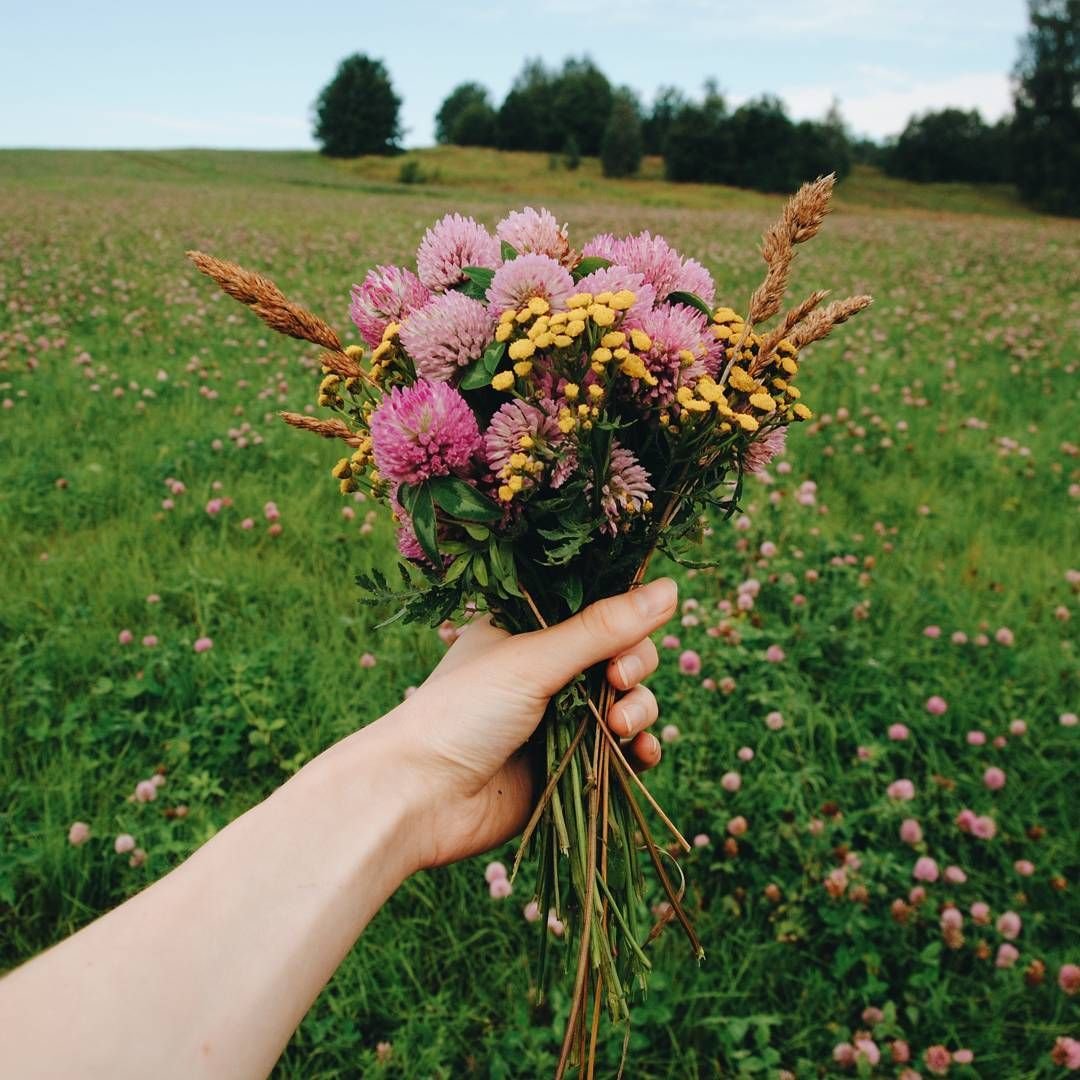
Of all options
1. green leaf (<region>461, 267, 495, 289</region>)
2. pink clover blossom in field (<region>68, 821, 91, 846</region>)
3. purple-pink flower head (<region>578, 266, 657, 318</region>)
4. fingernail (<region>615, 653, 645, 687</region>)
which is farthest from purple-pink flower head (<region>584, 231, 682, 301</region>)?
pink clover blossom in field (<region>68, 821, 91, 846</region>)

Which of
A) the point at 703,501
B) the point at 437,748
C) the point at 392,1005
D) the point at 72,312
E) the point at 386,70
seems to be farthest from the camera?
the point at 386,70

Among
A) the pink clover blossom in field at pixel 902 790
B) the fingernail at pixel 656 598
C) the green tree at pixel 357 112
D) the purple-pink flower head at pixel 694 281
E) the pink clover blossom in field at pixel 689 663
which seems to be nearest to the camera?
the purple-pink flower head at pixel 694 281

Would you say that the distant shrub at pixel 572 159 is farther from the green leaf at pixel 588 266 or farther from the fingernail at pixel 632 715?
the fingernail at pixel 632 715

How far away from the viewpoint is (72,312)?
26.0ft

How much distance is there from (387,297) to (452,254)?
0.14 meters

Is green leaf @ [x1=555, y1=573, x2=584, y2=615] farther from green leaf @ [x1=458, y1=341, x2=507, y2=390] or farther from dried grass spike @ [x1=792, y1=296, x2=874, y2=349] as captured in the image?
dried grass spike @ [x1=792, y1=296, x2=874, y2=349]

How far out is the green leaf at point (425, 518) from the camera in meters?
1.29

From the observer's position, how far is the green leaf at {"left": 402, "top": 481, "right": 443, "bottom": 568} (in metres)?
1.29

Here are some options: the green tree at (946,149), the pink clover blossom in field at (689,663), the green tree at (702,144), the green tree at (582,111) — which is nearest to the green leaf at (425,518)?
the pink clover blossom in field at (689,663)

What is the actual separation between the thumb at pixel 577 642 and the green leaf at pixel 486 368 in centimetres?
50

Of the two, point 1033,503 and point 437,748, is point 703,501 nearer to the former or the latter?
point 437,748

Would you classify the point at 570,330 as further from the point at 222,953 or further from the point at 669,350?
the point at 222,953

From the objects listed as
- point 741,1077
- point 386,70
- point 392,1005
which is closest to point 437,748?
point 392,1005

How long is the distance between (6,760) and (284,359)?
467 centimetres
